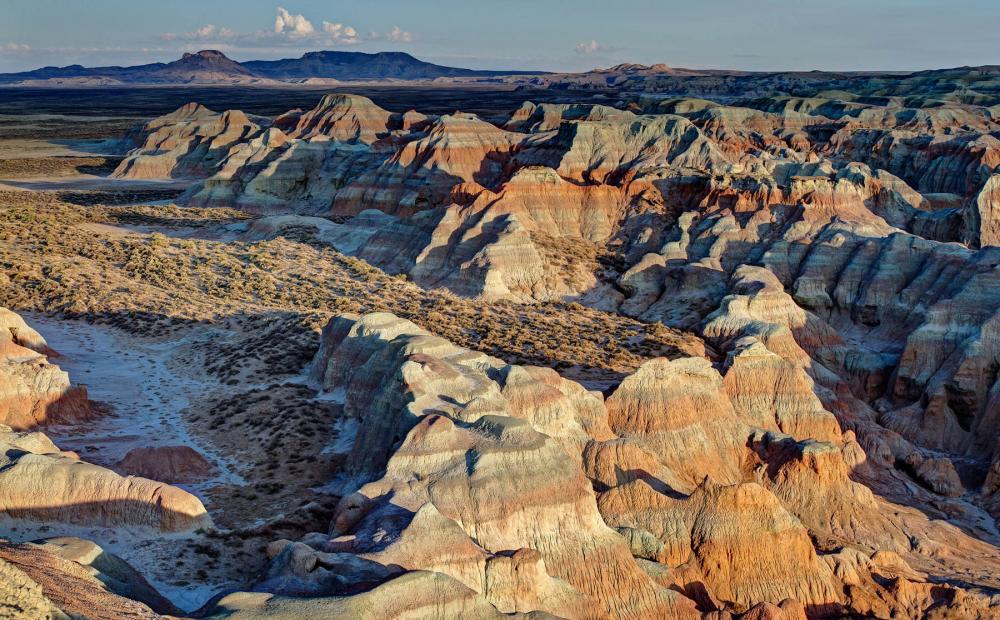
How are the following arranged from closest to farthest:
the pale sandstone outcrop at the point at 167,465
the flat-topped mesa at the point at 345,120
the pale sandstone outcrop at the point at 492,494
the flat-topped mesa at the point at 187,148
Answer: the pale sandstone outcrop at the point at 492,494, the pale sandstone outcrop at the point at 167,465, the flat-topped mesa at the point at 187,148, the flat-topped mesa at the point at 345,120

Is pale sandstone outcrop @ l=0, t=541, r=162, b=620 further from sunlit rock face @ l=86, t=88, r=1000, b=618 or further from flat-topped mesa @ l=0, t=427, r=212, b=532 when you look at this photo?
flat-topped mesa @ l=0, t=427, r=212, b=532

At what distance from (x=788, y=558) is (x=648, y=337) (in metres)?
21.2

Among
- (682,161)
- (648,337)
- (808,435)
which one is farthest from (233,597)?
(682,161)

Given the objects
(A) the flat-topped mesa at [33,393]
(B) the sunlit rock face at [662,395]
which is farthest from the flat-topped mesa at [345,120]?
(A) the flat-topped mesa at [33,393]

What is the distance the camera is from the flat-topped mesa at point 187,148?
103 metres

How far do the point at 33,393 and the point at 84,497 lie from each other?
9249 mm

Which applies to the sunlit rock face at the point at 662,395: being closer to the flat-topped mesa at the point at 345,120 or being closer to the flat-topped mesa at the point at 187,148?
the flat-topped mesa at the point at 187,148

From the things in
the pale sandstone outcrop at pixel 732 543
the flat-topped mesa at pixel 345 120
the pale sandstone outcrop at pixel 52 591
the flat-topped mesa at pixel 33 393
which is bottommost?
the pale sandstone outcrop at pixel 732 543

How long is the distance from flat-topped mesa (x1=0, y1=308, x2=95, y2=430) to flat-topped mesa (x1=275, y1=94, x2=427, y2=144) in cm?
7651

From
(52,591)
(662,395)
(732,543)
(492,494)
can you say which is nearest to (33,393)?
(492,494)

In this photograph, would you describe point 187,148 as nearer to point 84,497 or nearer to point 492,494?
point 84,497

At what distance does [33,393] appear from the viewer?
29.9 meters

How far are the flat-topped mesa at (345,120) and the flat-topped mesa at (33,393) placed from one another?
76.5 metres

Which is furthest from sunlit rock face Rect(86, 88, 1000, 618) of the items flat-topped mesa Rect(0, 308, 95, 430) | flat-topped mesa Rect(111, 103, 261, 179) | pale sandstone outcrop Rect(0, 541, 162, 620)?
flat-topped mesa Rect(111, 103, 261, 179)
